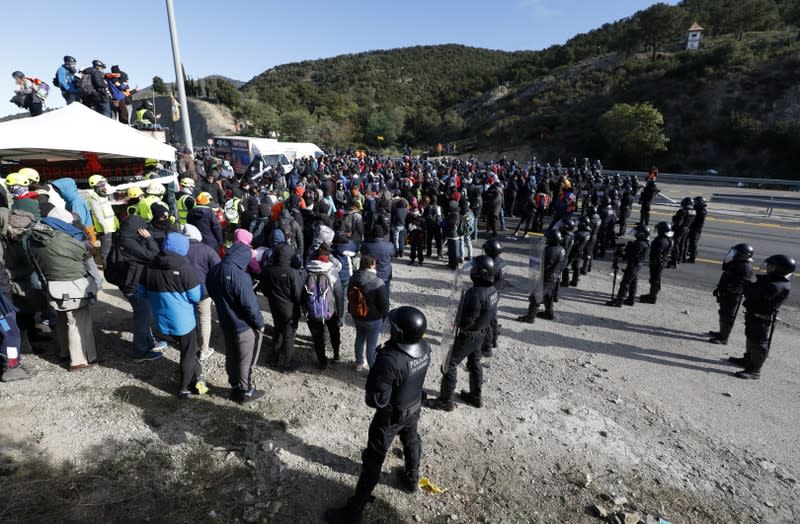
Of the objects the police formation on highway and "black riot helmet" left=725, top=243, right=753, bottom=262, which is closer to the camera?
the police formation on highway

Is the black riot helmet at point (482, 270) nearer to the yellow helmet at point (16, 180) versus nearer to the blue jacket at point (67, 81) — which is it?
the yellow helmet at point (16, 180)

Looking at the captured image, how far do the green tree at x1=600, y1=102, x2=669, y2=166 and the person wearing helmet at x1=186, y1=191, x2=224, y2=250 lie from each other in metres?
37.1

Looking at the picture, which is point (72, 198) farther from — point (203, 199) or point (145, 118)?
point (145, 118)

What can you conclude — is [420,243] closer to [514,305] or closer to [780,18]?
[514,305]

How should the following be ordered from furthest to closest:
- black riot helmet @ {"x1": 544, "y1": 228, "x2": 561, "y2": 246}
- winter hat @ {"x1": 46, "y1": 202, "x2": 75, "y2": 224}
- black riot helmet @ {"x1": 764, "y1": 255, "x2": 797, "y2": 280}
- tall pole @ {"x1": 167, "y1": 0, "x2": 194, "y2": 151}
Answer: tall pole @ {"x1": 167, "y1": 0, "x2": 194, "y2": 151} → black riot helmet @ {"x1": 544, "y1": 228, "x2": 561, "y2": 246} → winter hat @ {"x1": 46, "y1": 202, "x2": 75, "y2": 224} → black riot helmet @ {"x1": 764, "y1": 255, "x2": 797, "y2": 280}

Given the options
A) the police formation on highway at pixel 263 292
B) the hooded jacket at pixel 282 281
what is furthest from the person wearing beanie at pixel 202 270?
the hooded jacket at pixel 282 281

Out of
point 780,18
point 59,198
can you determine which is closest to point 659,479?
point 59,198

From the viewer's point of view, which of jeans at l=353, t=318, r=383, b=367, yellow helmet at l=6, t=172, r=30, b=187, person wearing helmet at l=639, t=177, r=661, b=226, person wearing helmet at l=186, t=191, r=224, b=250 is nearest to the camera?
jeans at l=353, t=318, r=383, b=367

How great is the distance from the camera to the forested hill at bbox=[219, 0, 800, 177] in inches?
1346

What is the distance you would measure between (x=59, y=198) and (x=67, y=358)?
9.08 feet

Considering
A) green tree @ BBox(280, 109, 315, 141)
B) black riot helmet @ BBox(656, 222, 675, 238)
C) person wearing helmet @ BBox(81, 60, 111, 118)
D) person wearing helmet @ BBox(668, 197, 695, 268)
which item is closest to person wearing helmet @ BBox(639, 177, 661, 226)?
person wearing helmet @ BBox(668, 197, 695, 268)

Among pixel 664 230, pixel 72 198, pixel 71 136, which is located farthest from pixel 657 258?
pixel 71 136

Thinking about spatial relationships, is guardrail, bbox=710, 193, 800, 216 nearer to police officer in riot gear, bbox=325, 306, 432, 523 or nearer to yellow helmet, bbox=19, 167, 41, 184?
police officer in riot gear, bbox=325, 306, 432, 523

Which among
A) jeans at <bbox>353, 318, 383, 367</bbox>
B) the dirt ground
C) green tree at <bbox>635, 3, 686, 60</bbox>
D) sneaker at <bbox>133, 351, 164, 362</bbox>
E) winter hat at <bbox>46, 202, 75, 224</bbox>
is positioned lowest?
the dirt ground
